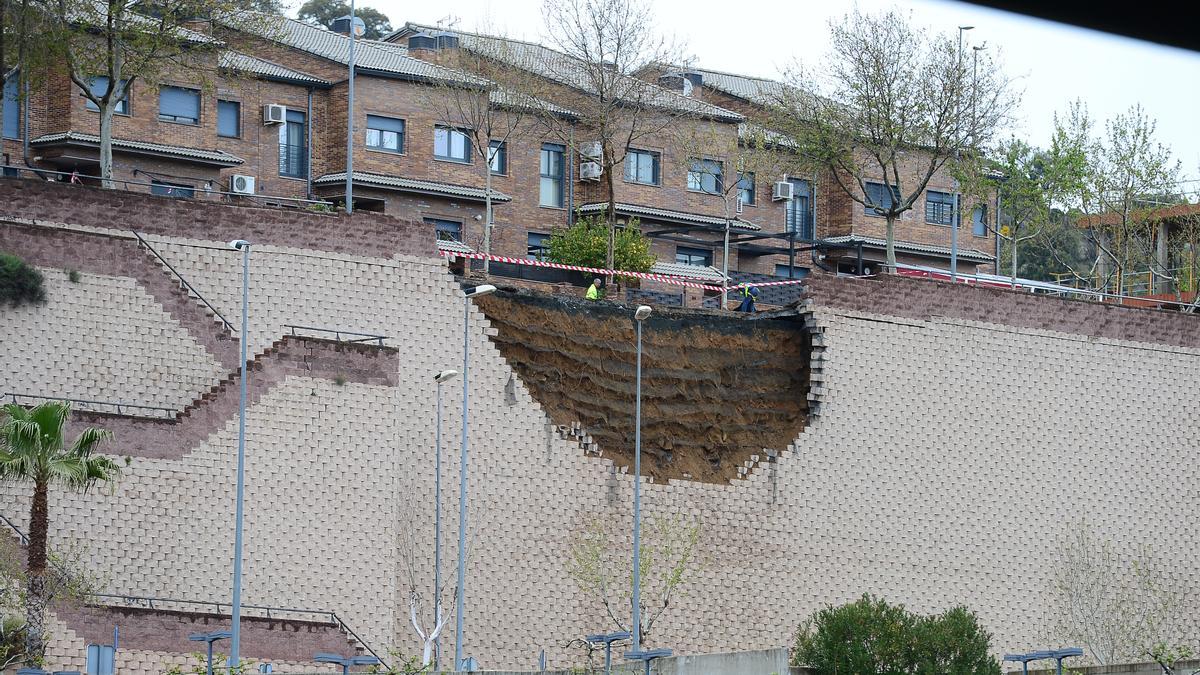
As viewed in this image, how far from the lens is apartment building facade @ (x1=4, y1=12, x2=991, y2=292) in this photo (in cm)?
4209

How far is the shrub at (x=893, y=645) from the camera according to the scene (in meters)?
29.4

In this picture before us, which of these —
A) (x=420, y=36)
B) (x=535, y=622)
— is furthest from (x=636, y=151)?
(x=535, y=622)

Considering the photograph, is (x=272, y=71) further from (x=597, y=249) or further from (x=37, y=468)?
(x=37, y=468)

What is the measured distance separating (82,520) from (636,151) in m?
25.1

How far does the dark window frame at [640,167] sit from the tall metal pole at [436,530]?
61.3 ft

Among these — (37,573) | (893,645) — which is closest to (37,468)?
(37,573)

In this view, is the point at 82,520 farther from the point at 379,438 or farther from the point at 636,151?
the point at 636,151

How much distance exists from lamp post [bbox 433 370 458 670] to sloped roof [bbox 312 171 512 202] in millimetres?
13615

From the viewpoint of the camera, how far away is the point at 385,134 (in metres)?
46.1

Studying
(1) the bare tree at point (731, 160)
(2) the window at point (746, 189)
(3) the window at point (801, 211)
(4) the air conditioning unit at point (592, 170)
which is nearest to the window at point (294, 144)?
(4) the air conditioning unit at point (592, 170)

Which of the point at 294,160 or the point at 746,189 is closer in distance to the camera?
the point at 294,160

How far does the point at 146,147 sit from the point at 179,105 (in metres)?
2.08

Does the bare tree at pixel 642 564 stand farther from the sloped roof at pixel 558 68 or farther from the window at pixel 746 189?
the window at pixel 746 189

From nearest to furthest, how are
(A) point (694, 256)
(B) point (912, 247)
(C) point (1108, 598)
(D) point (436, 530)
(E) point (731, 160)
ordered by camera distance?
(D) point (436, 530) → (C) point (1108, 598) → (A) point (694, 256) → (E) point (731, 160) → (B) point (912, 247)
